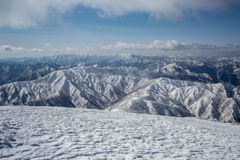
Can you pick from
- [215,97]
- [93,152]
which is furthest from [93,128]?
[215,97]

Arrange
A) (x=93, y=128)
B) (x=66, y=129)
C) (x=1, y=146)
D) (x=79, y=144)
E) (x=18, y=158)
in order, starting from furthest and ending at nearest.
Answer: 1. (x=93, y=128)
2. (x=66, y=129)
3. (x=79, y=144)
4. (x=1, y=146)
5. (x=18, y=158)

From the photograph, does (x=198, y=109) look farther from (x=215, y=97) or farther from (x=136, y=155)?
(x=136, y=155)

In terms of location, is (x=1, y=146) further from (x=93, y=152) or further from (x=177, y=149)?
(x=177, y=149)

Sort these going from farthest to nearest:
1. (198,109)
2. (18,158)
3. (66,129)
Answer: (198,109) < (66,129) < (18,158)

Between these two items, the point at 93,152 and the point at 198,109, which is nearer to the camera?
the point at 93,152

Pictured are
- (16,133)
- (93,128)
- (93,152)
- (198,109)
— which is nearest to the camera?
(93,152)

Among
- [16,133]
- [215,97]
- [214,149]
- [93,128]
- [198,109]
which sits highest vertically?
[16,133]

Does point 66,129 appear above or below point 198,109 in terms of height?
above

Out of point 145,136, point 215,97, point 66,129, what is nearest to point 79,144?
point 66,129

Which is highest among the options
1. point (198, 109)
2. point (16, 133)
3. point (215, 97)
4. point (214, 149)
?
point (16, 133)
